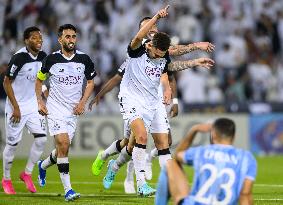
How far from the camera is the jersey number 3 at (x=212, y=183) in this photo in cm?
845

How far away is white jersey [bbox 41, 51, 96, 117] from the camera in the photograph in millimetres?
13742

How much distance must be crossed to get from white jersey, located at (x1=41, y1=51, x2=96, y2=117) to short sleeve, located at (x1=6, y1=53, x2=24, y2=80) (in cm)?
100

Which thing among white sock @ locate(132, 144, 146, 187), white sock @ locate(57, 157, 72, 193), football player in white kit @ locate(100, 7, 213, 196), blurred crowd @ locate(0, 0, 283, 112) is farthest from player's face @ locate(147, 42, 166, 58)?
blurred crowd @ locate(0, 0, 283, 112)

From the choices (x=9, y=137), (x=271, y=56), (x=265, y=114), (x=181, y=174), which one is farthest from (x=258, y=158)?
(x=181, y=174)

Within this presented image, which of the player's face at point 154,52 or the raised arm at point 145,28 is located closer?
the raised arm at point 145,28

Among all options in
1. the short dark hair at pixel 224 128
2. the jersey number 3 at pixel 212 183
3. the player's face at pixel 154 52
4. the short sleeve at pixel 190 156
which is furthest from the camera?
the player's face at pixel 154 52

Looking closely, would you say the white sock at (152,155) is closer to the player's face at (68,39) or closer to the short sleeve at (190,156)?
the player's face at (68,39)

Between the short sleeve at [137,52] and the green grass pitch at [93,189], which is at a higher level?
the short sleeve at [137,52]

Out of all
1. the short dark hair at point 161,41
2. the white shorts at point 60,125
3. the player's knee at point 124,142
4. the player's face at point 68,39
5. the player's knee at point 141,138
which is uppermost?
the player's face at point 68,39

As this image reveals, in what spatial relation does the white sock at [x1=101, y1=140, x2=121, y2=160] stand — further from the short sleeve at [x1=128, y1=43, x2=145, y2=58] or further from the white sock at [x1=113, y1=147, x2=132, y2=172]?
the short sleeve at [x1=128, y1=43, x2=145, y2=58]

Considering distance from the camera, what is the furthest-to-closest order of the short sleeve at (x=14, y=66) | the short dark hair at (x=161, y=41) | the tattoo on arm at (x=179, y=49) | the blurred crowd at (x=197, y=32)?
the blurred crowd at (x=197, y=32)
the short sleeve at (x=14, y=66)
the tattoo on arm at (x=179, y=49)
the short dark hair at (x=161, y=41)

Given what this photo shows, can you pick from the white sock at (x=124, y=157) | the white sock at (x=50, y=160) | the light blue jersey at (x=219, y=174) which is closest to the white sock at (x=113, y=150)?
the white sock at (x=124, y=157)

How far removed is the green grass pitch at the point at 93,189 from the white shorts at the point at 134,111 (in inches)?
45.8

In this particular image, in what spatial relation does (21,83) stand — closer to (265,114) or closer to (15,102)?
(15,102)
